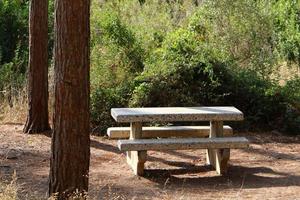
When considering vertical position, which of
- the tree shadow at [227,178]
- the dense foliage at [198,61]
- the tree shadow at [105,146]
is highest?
the dense foliage at [198,61]

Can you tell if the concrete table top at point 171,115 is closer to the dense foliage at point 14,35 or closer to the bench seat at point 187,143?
the bench seat at point 187,143

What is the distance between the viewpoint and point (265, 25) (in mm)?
14180

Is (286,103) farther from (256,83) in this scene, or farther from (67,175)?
(67,175)

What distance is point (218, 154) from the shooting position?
8.20 meters

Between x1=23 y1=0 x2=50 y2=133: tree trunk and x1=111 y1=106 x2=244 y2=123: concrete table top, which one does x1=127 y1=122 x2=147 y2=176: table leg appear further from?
x1=23 y1=0 x2=50 y2=133: tree trunk

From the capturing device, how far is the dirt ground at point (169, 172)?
23.8 feet

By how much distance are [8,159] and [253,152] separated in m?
3.63

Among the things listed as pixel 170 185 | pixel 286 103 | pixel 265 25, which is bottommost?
pixel 170 185

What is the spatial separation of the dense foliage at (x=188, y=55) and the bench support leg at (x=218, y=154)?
8.75 feet

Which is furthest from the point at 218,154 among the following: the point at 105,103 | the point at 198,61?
the point at 198,61

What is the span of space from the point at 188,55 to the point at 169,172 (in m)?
3.89

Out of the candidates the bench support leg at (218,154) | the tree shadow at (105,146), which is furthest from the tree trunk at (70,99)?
the tree shadow at (105,146)

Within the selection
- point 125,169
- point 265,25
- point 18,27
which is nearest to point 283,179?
point 125,169

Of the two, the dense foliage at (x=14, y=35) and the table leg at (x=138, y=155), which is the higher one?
the dense foliage at (x=14, y=35)
